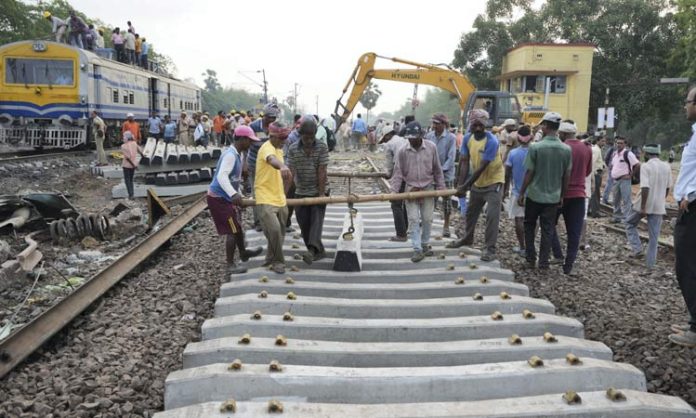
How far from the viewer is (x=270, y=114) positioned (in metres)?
6.91

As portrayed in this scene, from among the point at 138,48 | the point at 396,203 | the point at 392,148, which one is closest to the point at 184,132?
the point at 138,48

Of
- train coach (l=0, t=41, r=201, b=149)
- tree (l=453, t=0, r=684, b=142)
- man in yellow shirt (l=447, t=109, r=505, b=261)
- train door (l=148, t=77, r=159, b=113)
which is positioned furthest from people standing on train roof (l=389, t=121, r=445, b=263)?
tree (l=453, t=0, r=684, b=142)

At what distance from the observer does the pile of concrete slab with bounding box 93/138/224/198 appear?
12.1 meters

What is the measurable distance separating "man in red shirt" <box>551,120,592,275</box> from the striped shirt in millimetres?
2837

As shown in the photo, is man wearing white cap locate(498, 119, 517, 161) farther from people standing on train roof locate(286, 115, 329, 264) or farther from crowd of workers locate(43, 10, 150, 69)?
crowd of workers locate(43, 10, 150, 69)

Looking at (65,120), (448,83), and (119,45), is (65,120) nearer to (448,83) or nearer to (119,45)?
(119,45)

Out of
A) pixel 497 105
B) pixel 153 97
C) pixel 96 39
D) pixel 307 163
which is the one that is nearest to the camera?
pixel 307 163

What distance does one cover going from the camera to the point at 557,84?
1231 inches

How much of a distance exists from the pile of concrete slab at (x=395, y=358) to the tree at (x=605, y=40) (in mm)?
33427

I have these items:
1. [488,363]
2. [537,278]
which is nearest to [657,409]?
[488,363]

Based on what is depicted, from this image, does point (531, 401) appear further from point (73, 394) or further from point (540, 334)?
point (73, 394)

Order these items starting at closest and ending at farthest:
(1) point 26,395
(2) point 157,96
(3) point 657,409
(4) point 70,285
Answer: (3) point 657,409, (1) point 26,395, (4) point 70,285, (2) point 157,96

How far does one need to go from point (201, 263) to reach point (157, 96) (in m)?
19.5

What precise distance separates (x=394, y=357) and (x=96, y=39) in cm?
1946
